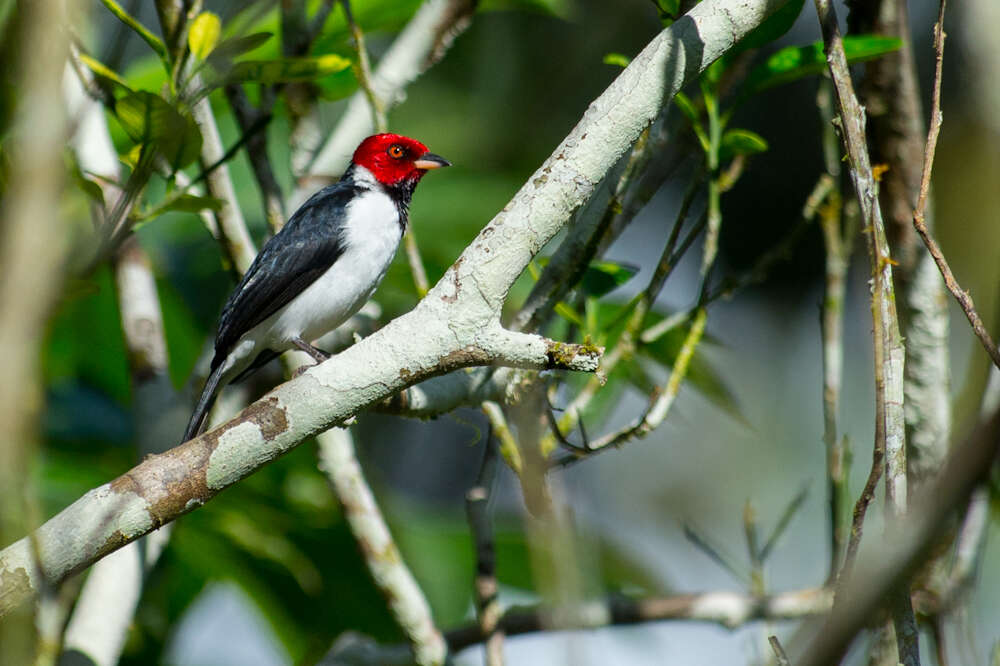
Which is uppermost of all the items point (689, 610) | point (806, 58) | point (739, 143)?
point (806, 58)

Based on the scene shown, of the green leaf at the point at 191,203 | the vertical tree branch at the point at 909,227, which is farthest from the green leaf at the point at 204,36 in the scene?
the vertical tree branch at the point at 909,227

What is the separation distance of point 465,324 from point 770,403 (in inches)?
350

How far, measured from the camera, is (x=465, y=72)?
30.6ft

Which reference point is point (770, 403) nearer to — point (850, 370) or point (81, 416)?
point (850, 370)

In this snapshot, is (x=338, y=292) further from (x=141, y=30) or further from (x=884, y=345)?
(x=884, y=345)

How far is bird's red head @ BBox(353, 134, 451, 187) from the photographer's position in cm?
447

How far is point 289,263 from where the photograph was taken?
12.8ft

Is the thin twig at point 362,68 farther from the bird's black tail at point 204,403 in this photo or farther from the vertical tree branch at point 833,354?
the vertical tree branch at point 833,354

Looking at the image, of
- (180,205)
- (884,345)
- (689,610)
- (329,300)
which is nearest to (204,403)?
(329,300)

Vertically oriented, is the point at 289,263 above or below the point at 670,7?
below

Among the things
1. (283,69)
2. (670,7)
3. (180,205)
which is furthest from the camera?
(283,69)

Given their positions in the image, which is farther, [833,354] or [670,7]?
[833,354]

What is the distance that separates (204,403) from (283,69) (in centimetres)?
124

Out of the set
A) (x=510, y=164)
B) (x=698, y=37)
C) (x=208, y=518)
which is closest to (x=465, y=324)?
(x=698, y=37)
